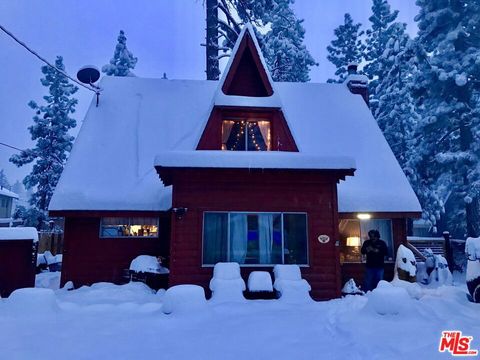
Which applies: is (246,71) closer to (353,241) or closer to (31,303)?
(353,241)

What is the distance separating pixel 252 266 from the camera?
9.82m

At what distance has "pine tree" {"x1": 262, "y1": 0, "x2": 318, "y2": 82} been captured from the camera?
27.0 metres

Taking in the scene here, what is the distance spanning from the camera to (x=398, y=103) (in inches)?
944

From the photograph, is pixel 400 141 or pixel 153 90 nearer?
pixel 153 90

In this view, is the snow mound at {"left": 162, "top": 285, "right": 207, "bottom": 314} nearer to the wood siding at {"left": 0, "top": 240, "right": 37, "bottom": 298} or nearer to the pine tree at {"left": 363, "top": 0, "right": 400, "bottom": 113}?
the wood siding at {"left": 0, "top": 240, "right": 37, "bottom": 298}

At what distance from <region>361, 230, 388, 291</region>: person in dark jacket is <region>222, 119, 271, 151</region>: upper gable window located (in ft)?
15.6

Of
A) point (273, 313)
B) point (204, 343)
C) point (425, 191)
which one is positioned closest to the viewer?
point (204, 343)

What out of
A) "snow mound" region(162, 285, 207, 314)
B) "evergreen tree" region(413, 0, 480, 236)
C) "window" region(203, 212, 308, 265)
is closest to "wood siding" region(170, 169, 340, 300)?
"window" region(203, 212, 308, 265)

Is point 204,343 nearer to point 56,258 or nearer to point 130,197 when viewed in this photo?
point 130,197

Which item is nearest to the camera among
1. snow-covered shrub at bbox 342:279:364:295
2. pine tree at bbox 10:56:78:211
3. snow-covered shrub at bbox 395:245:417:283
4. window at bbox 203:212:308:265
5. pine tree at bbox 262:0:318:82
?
window at bbox 203:212:308:265

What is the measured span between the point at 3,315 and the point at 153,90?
38.0 ft

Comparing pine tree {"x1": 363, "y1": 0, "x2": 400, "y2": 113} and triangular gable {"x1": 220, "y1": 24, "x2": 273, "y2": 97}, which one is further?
pine tree {"x1": 363, "y1": 0, "x2": 400, "y2": 113}

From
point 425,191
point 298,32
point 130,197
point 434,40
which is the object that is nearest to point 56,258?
→ point 130,197

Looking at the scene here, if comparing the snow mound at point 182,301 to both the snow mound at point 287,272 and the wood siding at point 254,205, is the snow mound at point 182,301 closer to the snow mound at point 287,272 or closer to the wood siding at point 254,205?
the wood siding at point 254,205
